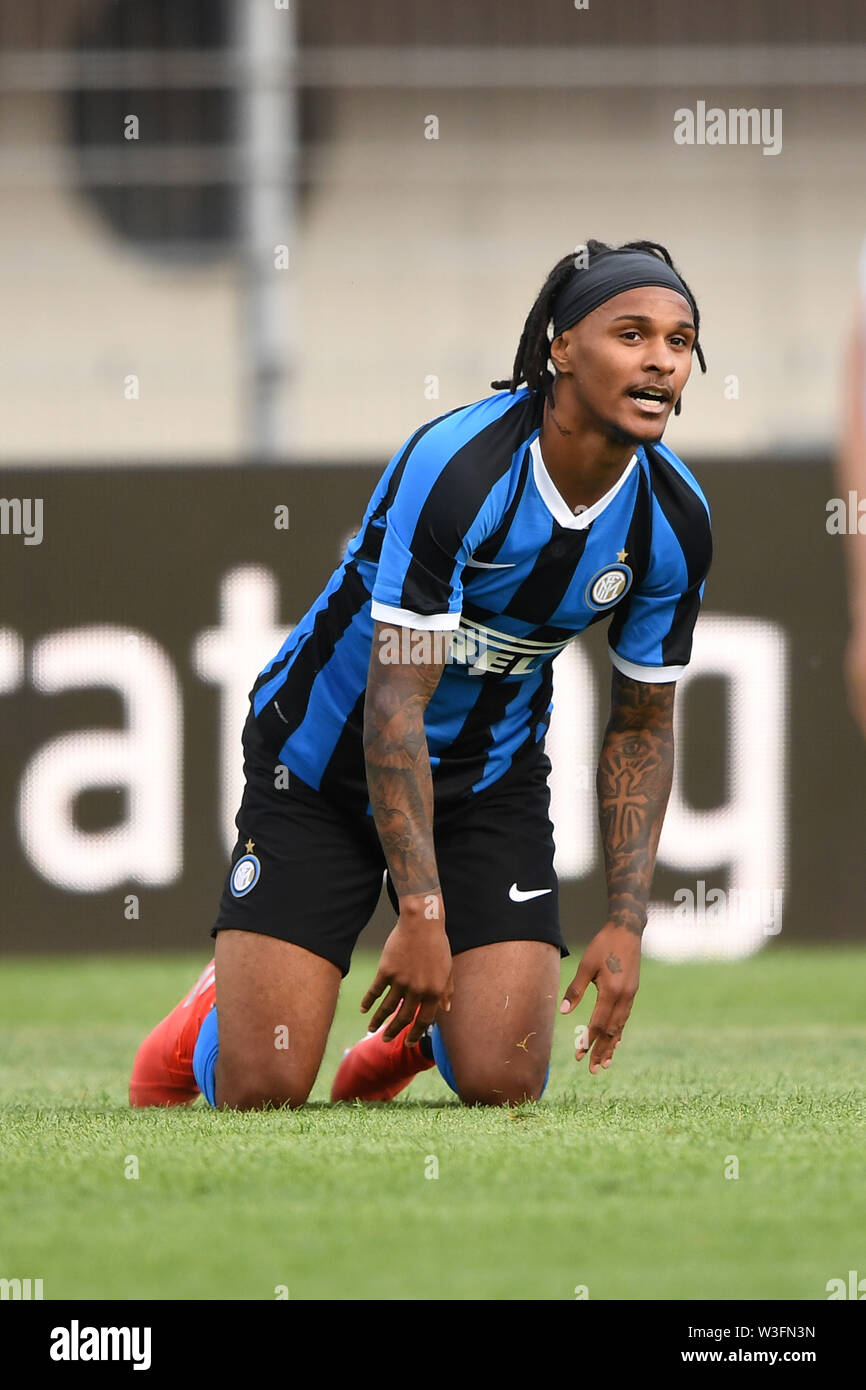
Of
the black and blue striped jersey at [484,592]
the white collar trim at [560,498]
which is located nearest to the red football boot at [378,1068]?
the black and blue striped jersey at [484,592]

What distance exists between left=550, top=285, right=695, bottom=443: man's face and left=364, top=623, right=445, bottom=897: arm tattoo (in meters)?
0.68

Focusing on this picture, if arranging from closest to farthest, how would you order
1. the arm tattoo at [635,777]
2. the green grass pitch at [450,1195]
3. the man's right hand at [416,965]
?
the green grass pitch at [450,1195] < the man's right hand at [416,965] < the arm tattoo at [635,777]

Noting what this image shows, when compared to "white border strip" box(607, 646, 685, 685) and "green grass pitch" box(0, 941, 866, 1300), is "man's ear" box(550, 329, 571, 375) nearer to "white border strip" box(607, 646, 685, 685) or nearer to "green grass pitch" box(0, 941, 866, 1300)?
"white border strip" box(607, 646, 685, 685)

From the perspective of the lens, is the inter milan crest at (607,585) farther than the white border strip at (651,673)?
No

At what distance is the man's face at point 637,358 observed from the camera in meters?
4.18

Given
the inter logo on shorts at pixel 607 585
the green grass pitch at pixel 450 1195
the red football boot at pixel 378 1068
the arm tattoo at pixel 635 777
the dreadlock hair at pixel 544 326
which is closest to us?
the green grass pitch at pixel 450 1195

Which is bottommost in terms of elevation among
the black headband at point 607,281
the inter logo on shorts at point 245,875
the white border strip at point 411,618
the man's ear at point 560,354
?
the inter logo on shorts at point 245,875

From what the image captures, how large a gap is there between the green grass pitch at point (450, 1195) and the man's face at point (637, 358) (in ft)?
4.83

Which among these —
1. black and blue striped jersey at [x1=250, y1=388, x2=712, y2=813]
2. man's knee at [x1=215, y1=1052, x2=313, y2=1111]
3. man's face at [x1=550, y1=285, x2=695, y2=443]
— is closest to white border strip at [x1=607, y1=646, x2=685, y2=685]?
black and blue striped jersey at [x1=250, y1=388, x2=712, y2=813]

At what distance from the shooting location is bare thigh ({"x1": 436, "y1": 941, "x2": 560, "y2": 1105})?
15.9ft

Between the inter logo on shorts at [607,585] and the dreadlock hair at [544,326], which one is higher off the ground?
the dreadlock hair at [544,326]

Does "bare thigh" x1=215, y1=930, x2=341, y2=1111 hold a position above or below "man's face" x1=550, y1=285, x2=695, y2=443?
below

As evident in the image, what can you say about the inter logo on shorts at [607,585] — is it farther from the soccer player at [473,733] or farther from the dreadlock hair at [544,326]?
the dreadlock hair at [544,326]
